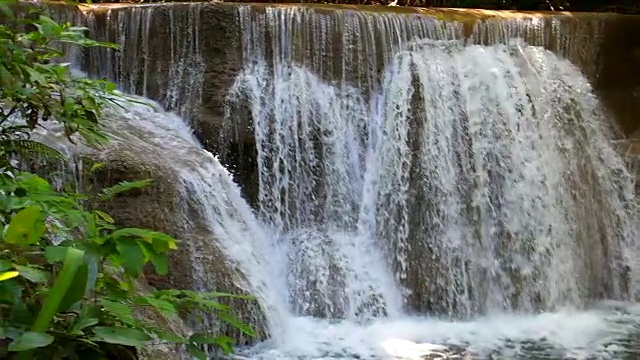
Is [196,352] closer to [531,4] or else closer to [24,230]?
[24,230]

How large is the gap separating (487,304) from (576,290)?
1.09 m

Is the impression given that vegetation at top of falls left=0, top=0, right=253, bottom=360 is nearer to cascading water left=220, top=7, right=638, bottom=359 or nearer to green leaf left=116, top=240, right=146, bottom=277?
green leaf left=116, top=240, right=146, bottom=277

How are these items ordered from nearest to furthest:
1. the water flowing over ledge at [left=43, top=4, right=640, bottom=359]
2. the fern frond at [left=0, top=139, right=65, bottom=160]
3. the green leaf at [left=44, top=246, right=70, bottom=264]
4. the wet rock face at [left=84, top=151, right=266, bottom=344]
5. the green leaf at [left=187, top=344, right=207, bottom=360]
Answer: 1. the green leaf at [left=44, top=246, right=70, bottom=264]
2. the green leaf at [left=187, top=344, right=207, bottom=360]
3. the fern frond at [left=0, top=139, right=65, bottom=160]
4. the wet rock face at [left=84, top=151, right=266, bottom=344]
5. the water flowing over ledge at [left=43, top=4, right=640, bottom=359]

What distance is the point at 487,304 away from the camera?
6.34 m

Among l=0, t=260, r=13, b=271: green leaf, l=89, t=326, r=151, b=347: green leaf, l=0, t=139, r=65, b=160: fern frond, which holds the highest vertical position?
Answer: l=0, t=139, r=65, b=160: fern frond

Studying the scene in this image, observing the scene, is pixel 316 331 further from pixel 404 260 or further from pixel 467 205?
pixel 467 205

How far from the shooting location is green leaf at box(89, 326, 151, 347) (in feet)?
3.97

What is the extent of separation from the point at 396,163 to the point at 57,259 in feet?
18.5

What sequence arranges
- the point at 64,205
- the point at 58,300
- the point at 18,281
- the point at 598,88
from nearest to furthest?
the point at 58,300
the point at 18,281
the point at 64,205
the point at 598,88

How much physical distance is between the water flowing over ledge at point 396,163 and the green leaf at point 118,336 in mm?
4412

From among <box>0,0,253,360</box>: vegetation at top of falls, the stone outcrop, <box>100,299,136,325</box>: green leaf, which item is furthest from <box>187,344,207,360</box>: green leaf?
the stone outcrop

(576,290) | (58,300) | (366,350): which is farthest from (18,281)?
(576,290)

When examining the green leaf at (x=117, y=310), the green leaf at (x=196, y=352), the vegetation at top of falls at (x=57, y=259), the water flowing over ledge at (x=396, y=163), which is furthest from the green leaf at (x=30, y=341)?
the water flowing over ledge at (x=396, y=163)

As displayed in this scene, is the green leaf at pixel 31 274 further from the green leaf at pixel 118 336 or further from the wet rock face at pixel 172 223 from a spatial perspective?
the wet rock face at pixel 172 223
